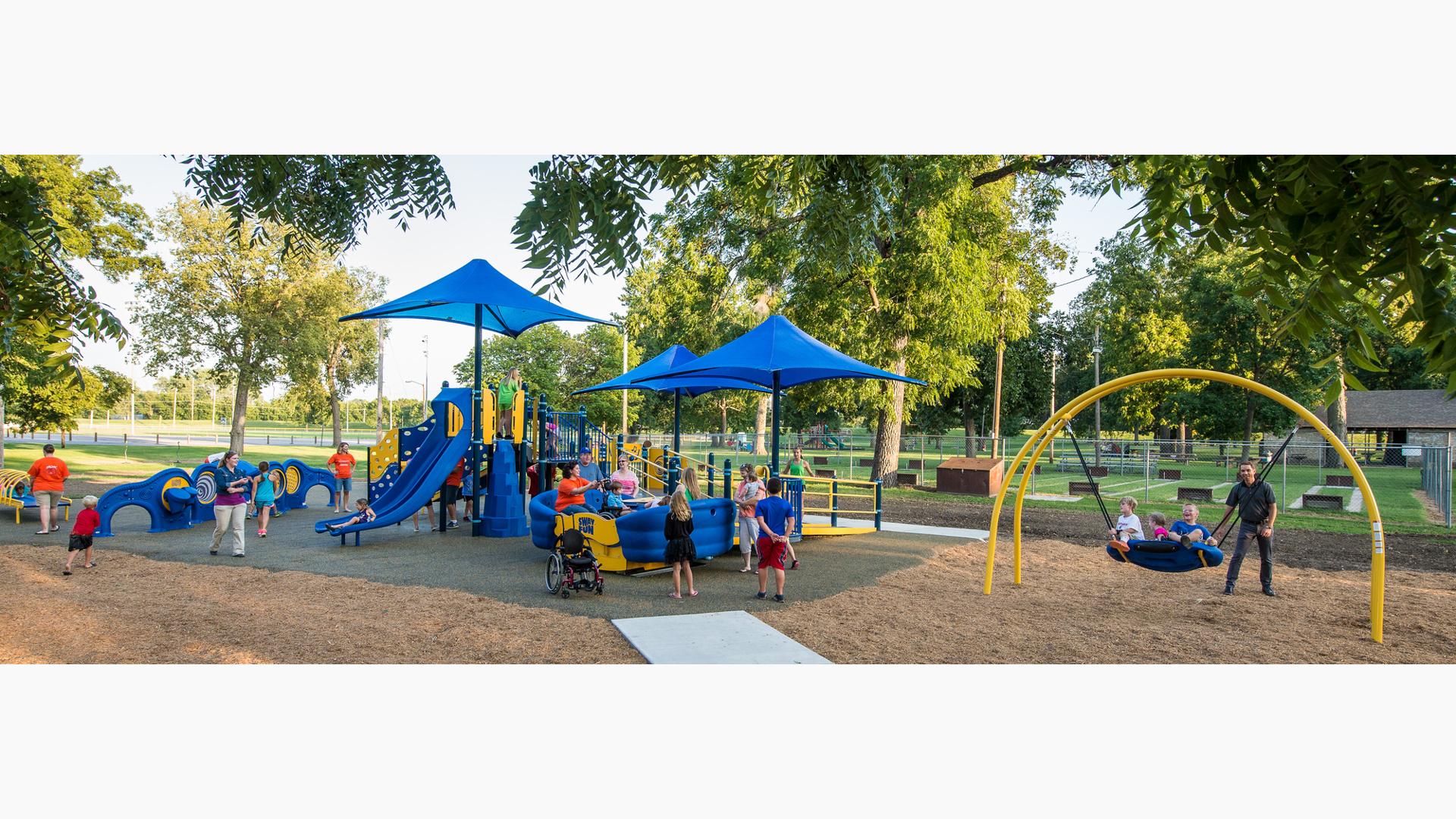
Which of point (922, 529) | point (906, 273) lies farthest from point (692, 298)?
point (922, 529)

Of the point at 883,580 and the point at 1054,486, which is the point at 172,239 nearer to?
the point at 883,580

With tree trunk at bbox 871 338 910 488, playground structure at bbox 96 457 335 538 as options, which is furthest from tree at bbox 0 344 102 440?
tree trunk at bbox 871 338 910 488

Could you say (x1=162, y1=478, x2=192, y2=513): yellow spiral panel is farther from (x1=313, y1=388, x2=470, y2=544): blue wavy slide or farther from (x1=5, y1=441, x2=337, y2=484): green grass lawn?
(x1=5, y1=441, x2=337, y2=484): green grass lawn

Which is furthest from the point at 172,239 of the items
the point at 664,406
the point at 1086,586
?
the point at 664,406

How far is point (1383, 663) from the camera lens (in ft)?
21.6

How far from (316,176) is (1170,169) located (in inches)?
157

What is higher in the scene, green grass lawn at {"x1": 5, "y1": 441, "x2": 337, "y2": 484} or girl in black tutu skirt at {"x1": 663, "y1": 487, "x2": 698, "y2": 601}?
girl in black tutu skirt at {"x1": 663, "y1": 487, "x2": 698, "y2": 601}

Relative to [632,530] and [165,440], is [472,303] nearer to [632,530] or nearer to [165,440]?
[632,530]

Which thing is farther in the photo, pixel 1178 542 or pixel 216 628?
pixel 1178 542

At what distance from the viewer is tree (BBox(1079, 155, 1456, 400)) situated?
8.96ft

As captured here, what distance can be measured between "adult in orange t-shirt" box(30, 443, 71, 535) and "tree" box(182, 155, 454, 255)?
12.8m

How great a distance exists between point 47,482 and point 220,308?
6234 mm

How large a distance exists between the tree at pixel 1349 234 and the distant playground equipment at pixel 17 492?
56.8 ft

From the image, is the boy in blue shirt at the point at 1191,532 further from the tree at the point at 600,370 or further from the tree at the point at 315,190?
the tree at the point at 600,370
